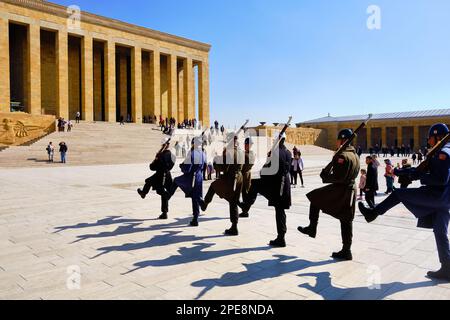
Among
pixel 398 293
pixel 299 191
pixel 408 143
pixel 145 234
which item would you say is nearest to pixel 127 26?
pixel 299 191

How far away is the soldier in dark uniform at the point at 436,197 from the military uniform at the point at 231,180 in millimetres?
2555

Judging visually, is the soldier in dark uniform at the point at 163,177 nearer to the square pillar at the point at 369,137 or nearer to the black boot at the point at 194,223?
the black boot at the point at 194,223

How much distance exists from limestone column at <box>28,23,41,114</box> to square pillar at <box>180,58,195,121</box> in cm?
1761

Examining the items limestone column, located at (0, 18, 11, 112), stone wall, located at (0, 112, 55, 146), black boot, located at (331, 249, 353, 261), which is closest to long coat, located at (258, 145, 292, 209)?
black boot, located at (331, 249, 353, 261)

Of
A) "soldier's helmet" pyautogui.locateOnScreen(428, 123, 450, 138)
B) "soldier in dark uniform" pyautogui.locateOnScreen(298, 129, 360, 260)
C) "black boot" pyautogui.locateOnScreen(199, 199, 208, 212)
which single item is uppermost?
"soldier's helmet" pyautogui.locateOnScreen(428, 123, 450, 138)

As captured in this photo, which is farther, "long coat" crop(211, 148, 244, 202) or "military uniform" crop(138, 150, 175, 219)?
"military uniform" crop(138, 150, 175, 219)

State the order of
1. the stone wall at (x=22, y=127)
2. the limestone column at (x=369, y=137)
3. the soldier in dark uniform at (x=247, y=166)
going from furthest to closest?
the limestone column at (x=369, y=137), the stone wall at (x=22, y=127), the soldier in dark uniform at (x=247, y=166)

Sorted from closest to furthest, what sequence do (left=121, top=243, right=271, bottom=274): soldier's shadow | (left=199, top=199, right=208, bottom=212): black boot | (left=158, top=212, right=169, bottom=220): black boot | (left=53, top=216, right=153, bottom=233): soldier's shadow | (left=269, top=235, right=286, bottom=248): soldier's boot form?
(left=121, top=243, right=271, bottom=274): soldier's shadow
(left=269, top=235, right=286, bottom=248): soldier's boot
(left=53, top=216, right=153, bottom=233): soldier's shadow
(left=199, top=199, right=208, bottom=212): black boot
(left=158, top=212, right=169, bottom=220): black boot

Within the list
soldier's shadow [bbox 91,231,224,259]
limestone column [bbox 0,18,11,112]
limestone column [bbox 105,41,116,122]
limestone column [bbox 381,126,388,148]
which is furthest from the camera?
limestone column [bbox 381,126,388,148]

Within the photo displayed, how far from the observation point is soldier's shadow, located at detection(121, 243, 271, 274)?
164 inches

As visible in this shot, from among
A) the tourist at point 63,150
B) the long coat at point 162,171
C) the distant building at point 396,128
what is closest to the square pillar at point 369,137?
the distant building at point 396,128

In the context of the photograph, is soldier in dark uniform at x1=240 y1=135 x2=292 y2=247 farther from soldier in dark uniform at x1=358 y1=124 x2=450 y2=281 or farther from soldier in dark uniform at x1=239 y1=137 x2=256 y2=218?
soldier in dark uniform at x1=358 y1=124 x2=450 y2=281

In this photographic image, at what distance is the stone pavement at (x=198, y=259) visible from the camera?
3.39 meters

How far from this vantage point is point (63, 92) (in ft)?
110
